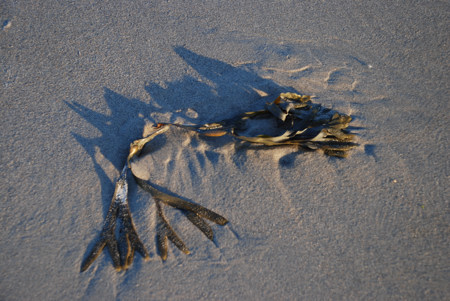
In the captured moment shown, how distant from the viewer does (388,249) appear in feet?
4.89

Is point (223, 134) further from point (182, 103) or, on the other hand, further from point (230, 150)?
point (182, 103)

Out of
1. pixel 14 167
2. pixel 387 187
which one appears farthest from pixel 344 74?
pixel 14 167

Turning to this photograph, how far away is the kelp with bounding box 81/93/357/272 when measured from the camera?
4.90 ft

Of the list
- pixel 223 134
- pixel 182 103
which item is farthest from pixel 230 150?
pixel 182 103

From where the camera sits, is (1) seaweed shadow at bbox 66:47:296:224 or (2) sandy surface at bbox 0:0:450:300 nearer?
(2) sandy surface at bbox 0:0:450:300

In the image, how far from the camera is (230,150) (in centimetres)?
177

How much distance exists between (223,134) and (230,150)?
0.35 ft

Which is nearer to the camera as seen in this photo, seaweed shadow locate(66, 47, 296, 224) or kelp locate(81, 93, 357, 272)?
kelp locate(81, 93, 357, 272)

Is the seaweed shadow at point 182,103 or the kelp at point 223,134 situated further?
the seaweed shadow at point 182,103

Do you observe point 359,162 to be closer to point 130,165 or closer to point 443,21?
point 130,165

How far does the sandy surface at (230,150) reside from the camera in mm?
1423

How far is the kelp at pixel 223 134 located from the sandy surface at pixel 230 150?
5cm

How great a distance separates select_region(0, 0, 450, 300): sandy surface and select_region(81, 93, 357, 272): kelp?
0.16 feet

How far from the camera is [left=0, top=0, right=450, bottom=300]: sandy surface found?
1423mm
